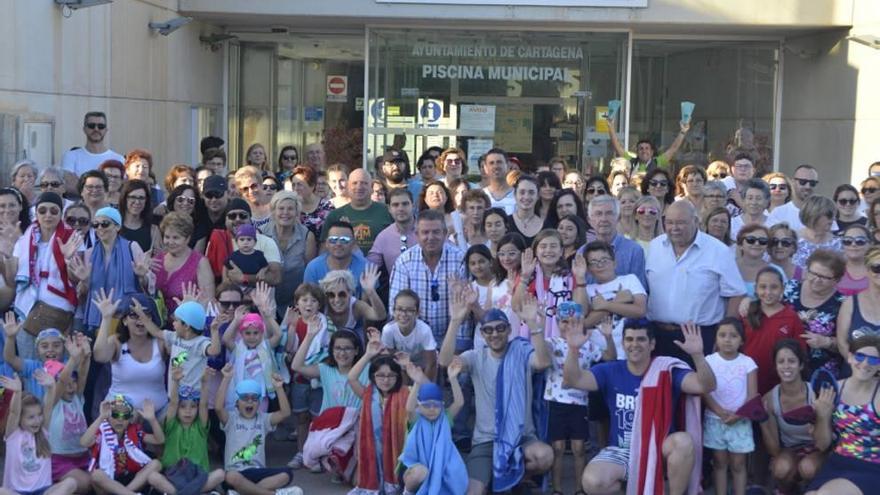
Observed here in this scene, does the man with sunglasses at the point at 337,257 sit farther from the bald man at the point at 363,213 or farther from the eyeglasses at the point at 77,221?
the eyeglasses at the point at 77,221

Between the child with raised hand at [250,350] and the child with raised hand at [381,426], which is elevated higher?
the child with raised hand at [250,350]

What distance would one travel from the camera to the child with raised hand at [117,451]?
22.2ft

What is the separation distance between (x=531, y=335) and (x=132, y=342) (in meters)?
2.57

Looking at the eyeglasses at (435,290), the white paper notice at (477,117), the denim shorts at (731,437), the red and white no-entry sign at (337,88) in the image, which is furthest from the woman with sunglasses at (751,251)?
the red and white no-entry sign at (337,88)

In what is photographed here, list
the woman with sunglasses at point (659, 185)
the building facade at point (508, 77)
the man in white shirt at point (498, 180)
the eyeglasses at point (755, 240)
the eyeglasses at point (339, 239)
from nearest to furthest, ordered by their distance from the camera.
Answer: the eyeglasses at point (755, 240) → the eyeglasses at point (339, 239) → the woman with sunglasses at point (659, 185) → the man in white shirt at point (498, 180) → the building facade at point (508, 77)

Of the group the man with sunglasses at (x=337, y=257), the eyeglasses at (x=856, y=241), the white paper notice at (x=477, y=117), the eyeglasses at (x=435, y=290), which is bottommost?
the eyeglasses at (x=435, y=290)

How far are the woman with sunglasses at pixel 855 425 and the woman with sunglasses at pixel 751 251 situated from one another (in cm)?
125

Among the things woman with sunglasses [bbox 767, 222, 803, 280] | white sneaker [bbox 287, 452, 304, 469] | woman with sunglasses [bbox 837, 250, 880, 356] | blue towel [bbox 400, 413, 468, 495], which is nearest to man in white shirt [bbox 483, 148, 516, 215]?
woman with sunglasses [bbox 767, 222, 803, 280]

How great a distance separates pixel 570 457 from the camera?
26.2 ft

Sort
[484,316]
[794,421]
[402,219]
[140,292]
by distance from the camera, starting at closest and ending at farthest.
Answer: [794,421]
[484,316]
[140,292]
[402,219]

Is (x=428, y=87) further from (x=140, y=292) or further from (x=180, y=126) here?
(x=140, y=292)

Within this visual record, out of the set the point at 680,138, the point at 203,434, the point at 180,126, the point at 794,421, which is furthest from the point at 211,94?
the point at 794,421

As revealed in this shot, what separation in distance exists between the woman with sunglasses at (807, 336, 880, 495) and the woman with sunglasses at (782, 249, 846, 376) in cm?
46

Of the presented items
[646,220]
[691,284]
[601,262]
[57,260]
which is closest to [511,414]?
[601,262]
